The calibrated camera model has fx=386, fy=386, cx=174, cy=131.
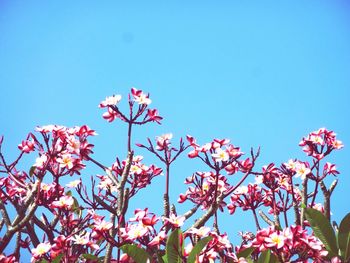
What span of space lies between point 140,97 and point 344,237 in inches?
64.0

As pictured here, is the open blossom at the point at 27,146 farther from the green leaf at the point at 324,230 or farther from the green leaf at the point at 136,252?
the green leaf at the point at 324,230

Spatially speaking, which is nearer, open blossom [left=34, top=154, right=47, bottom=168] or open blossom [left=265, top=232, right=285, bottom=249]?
open blossom [left=265, top=232, right=285, bottom=249]

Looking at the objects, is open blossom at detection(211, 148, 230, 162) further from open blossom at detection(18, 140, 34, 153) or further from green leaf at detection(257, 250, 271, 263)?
open blossom at detection(18, 140, 34, 153)

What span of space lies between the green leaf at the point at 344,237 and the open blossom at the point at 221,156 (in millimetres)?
876

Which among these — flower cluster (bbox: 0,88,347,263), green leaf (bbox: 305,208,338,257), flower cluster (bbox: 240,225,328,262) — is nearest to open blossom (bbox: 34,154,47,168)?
flower cluster (bbox: 0,88,347,263)

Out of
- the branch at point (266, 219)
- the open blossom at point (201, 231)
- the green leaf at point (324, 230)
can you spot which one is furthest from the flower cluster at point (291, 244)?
the branch at point (266, 219)

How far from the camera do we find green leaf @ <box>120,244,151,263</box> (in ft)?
6.71

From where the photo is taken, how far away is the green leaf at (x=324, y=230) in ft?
7.95

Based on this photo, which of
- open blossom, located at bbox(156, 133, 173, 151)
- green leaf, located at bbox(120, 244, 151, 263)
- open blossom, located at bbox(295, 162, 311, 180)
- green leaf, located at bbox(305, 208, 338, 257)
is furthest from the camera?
open blossom, located at bbox(295, 162, 311, 180)

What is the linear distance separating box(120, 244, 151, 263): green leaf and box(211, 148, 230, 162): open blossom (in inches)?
38.5

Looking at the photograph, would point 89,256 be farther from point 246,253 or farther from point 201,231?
point 246,253

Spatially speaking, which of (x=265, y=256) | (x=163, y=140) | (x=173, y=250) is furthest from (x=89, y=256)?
(x=163, y=140)

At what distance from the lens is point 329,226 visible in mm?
2443

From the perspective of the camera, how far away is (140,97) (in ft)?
9.08
